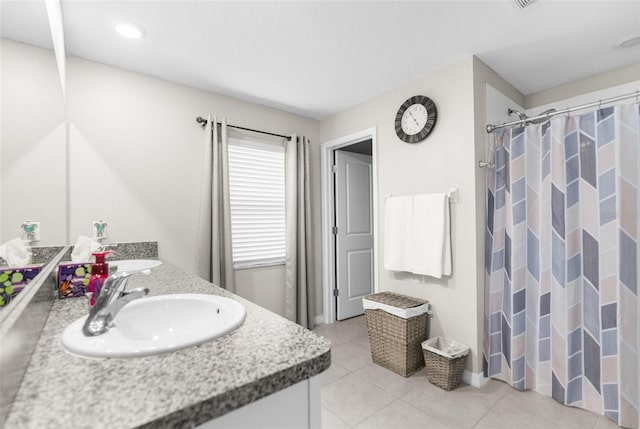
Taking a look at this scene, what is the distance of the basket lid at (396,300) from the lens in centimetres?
230

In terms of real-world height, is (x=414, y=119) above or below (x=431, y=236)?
above

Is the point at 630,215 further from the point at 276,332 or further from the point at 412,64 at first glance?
the point at 276,332

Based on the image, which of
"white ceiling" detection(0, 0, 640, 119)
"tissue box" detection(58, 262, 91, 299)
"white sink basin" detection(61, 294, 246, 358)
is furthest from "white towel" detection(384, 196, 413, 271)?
"tissue box" detection(58, 262, 91, 299)

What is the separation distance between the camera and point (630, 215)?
1.70m

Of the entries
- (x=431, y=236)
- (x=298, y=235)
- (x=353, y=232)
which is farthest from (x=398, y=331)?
(x=353, y=232)

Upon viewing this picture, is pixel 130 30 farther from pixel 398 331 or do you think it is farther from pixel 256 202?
pixel 398 331

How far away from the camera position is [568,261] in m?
1.89

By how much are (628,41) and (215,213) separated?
3241mm

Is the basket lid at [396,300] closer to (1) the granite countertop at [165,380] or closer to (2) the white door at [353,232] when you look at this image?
(2) the white door at [353,232]

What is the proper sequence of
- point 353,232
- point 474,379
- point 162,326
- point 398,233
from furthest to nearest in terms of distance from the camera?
point 353,232 < point 398,233 < point 474,379 < point 162,326

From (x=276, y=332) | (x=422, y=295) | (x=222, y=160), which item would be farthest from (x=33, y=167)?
(x=422, y=295)

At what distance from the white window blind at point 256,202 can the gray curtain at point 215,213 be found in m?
0.16

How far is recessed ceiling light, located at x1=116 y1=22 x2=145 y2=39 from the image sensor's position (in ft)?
5.83

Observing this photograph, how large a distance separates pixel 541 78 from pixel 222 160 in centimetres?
283
